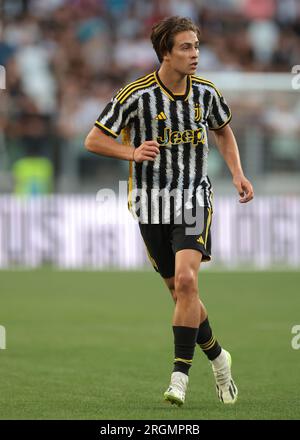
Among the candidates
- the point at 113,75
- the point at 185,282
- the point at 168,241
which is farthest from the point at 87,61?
the point at 185,282

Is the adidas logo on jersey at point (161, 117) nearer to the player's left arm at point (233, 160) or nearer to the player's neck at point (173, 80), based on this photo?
the player's neck at point (173, 80)

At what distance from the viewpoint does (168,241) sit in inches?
320

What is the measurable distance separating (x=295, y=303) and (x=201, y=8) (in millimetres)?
12329

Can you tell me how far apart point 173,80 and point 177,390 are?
2.06 m

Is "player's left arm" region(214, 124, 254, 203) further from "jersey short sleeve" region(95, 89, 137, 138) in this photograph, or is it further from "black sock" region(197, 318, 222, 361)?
"black sock" region(197, 318, 222, 361)

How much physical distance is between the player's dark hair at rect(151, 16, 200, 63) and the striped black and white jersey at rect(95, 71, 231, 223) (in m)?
0.23

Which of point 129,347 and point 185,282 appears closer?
point 185,282

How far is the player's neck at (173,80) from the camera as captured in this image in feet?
26.3

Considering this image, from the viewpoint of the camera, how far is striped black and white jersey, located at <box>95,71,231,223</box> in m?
7.96

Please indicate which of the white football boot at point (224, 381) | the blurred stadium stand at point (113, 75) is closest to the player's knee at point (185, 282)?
the white football boot at point (224, 381)

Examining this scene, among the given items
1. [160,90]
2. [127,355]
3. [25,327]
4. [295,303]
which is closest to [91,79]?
[295,303]

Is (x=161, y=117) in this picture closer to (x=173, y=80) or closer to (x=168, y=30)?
(x=173, y=80)

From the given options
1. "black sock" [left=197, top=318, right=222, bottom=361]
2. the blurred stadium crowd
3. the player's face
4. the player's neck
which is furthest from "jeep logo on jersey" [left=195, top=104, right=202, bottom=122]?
the blurred stadium crowd

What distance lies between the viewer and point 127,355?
418 inches
